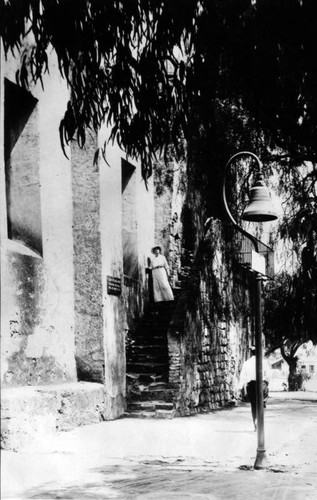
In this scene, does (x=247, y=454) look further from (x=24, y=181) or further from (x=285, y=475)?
(x=24, y=181)

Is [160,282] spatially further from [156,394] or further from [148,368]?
[156,394]

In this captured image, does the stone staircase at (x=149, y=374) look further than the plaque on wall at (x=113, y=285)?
Yes

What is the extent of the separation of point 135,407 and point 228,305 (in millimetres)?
5521

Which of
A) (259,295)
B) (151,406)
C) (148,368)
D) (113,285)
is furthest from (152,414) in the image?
(259,295)

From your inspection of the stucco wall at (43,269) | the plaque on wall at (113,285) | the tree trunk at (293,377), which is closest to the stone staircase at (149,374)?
the plaque on wall at (113,285)

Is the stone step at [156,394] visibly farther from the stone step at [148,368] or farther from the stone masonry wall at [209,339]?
the stone step at [148,368]

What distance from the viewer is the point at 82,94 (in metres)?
6.14

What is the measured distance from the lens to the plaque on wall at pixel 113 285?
43.5 feet

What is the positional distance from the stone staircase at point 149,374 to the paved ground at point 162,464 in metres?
0.67

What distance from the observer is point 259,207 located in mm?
8656

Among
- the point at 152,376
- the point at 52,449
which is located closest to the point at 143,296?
the point at 152,376

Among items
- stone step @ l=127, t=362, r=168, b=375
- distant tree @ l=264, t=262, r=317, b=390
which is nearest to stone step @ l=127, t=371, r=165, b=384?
stone step @ l=127, t=362, r=168, b=375

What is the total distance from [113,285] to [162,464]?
5232 millimetres

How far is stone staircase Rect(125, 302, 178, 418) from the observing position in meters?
13.7
